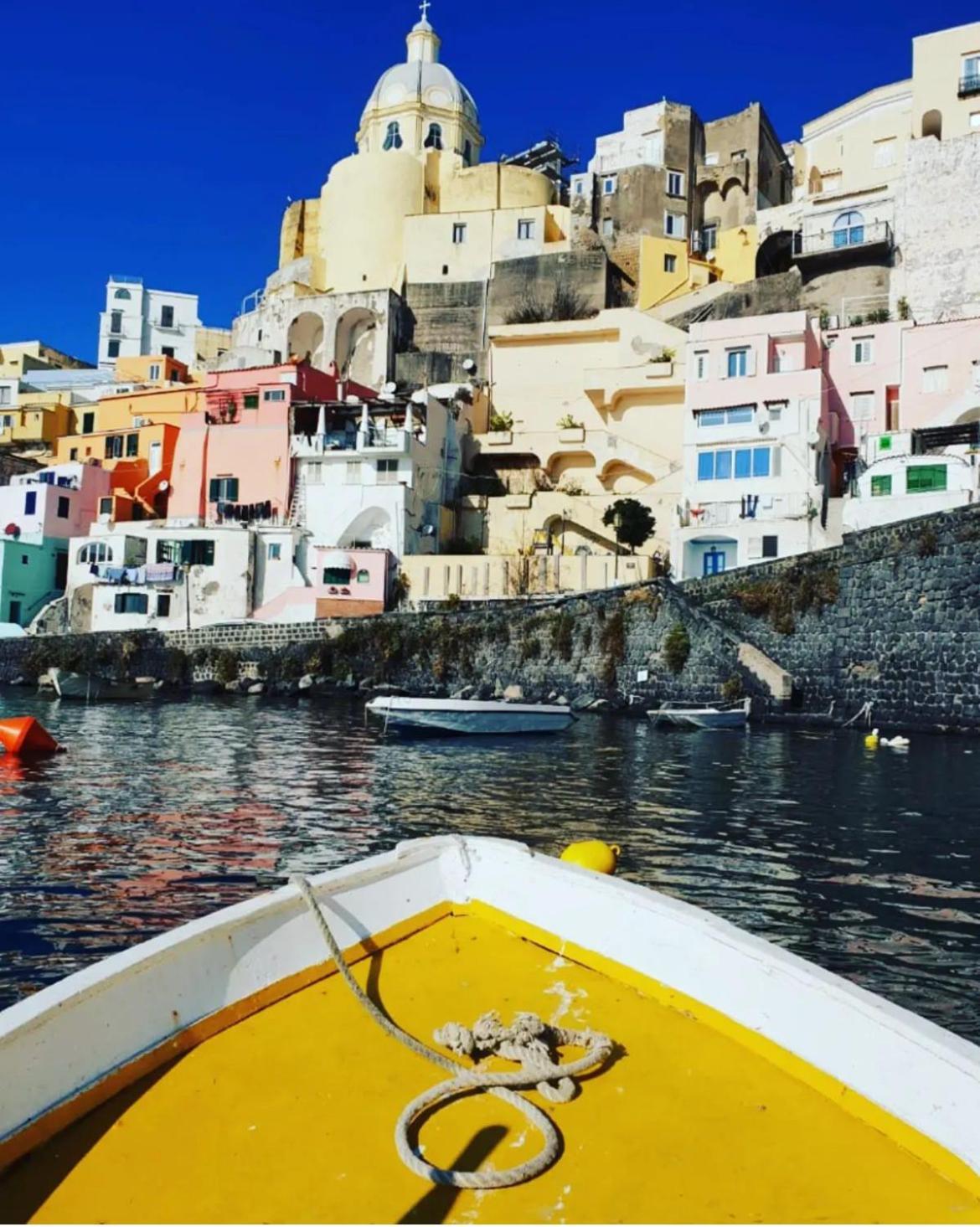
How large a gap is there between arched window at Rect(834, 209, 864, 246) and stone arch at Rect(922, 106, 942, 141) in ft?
17.1

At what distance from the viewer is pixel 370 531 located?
41.4 metres

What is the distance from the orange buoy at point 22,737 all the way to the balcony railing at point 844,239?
4081 centimetres

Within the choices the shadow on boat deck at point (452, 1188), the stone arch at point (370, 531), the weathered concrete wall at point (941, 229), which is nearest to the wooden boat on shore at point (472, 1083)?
the shadow on boat deck at point (452, 1188)

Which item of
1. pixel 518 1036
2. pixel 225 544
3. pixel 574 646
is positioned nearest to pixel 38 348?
pixel 225 544

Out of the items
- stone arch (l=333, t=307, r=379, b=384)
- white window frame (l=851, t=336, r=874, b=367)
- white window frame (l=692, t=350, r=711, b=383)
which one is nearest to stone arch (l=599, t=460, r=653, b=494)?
white window frame (l=692, t=350, r=711, b=383)

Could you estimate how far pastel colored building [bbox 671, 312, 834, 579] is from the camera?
113 feet

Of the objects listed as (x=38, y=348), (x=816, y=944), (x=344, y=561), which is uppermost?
(x=38, y=348)

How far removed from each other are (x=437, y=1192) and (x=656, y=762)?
1775 cm

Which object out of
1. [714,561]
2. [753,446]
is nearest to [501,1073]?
[714,561]

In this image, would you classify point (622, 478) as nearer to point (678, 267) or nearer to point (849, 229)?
point (678, 267)

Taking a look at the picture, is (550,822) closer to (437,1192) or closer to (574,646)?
(437,1192)

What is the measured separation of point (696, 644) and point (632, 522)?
10.3 metres

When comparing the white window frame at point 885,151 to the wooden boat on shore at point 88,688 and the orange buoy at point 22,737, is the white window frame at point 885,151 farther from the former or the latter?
the orange buoy at point 22,737

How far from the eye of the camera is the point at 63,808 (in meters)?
13.8
